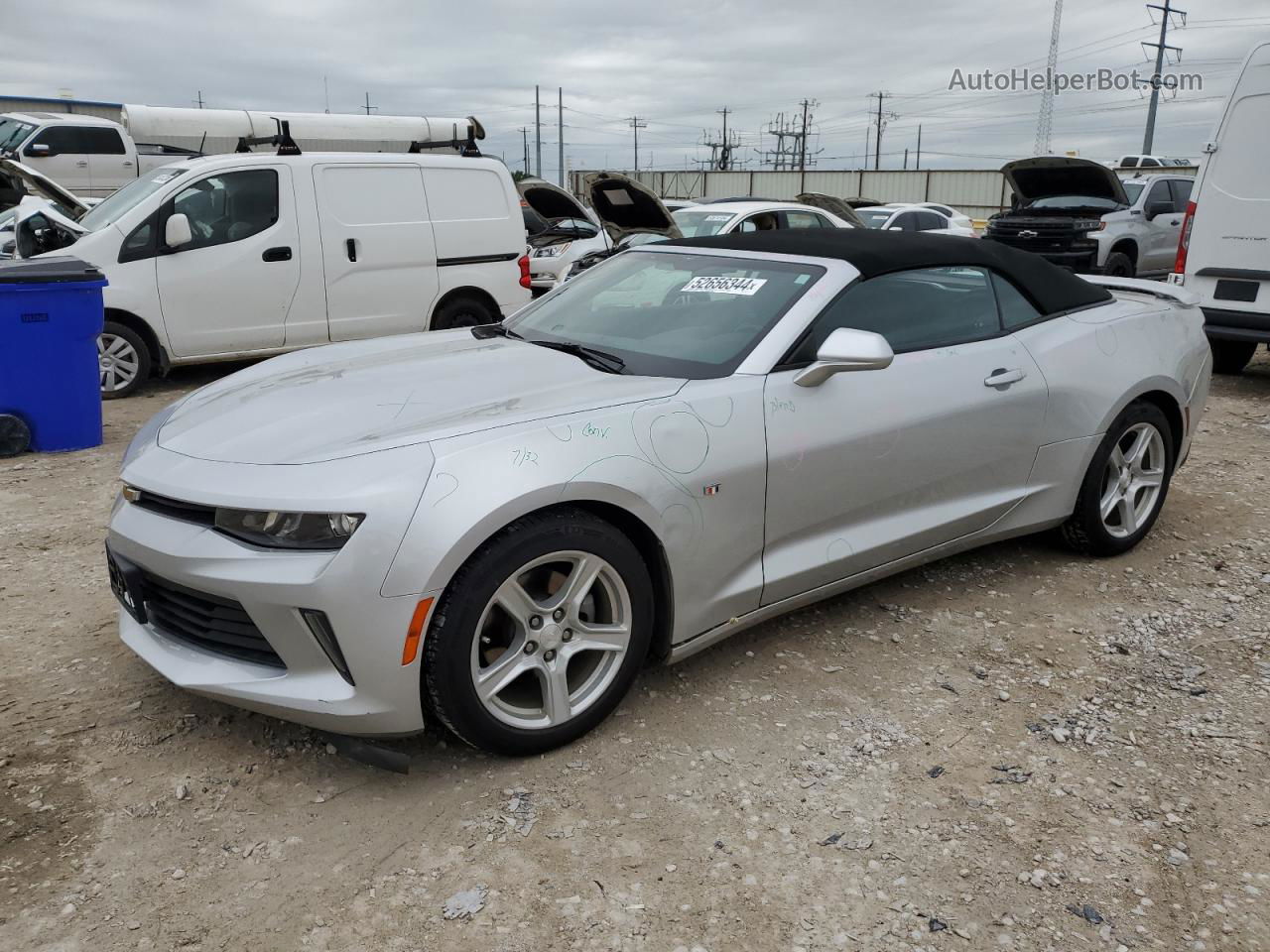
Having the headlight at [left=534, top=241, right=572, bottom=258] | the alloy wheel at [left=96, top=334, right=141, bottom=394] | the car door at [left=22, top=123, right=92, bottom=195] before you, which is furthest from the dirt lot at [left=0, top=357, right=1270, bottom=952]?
the car door at [left=22, top=123, right=92, bottom=195]

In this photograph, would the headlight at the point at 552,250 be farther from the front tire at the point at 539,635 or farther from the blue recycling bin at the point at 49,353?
the front tire at the point at 539,635

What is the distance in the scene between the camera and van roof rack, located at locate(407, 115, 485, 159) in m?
9.46

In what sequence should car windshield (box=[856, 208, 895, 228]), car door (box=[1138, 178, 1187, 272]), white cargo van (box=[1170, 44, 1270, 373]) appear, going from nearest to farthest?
white cargo van (box=[1170, 44, 1270, 373])
car door (box=[1138, 178, 1187, 272])
car windshield (box=[856, 208, 895, 228])

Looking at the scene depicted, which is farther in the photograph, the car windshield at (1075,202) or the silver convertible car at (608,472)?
the car windshield at (1075,202)

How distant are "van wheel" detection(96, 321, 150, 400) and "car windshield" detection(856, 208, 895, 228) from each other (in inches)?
468

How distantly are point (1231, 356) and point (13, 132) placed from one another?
17634 millimetres

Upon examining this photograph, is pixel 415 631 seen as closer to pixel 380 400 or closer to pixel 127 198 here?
pixel 380 400

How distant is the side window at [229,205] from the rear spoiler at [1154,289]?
19.8 ft

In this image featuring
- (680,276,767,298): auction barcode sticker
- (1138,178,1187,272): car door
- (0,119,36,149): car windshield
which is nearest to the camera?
(680,276,767,298): auction barcode sticker

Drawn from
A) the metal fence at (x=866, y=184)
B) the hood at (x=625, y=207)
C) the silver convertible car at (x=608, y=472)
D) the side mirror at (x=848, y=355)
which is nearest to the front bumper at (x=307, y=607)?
the silver convertible car at (x=608, y=472)

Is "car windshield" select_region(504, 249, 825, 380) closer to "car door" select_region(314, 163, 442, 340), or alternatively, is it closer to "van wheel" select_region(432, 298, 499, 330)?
"car door" select_region(314, 163, 442, 340)

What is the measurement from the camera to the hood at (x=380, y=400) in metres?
2.77

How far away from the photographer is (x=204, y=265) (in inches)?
307

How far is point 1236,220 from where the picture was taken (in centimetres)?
772
